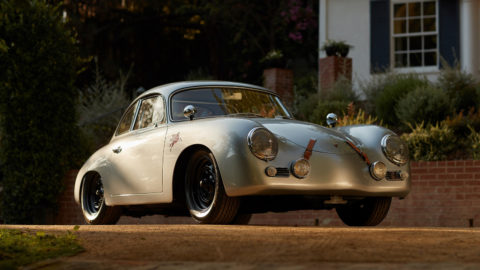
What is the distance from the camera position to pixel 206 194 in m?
7.46

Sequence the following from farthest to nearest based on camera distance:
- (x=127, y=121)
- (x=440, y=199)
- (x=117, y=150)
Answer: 1. (x=440, y=199)
2. (x=127, y=121)
3. (x=117, y=150)

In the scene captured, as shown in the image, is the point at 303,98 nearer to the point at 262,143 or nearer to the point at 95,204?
the point at 95,204

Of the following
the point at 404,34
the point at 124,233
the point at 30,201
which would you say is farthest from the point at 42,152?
the point at 404,34

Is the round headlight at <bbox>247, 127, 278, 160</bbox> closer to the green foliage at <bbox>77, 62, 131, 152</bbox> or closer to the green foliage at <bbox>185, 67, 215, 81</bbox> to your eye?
the green foliage at <bbox>77, 62, 131, 152</bbox>

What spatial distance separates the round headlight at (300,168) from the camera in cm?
703

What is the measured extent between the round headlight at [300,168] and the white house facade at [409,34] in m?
11.5

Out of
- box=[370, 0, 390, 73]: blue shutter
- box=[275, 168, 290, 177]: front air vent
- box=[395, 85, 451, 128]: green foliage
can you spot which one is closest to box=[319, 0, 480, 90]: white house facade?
box=[370, 0, 390, 73]: blue shutter

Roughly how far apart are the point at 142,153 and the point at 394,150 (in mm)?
2559

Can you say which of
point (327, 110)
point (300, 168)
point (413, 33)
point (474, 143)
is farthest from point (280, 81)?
point (300, 168)

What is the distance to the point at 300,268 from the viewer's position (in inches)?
156

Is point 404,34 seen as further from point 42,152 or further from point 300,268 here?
point 300,268

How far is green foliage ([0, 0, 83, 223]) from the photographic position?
13.6 meters

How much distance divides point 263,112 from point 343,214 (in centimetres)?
138

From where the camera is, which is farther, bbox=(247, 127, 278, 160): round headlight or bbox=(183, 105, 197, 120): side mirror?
bbox=(183, 105, 197, 120): side mirror
